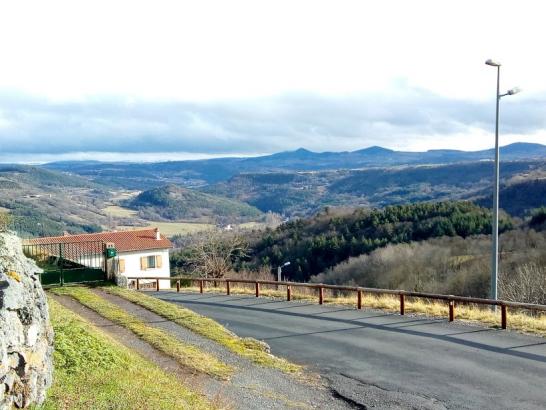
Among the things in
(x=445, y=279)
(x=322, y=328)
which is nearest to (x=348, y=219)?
(x=445, y=279)

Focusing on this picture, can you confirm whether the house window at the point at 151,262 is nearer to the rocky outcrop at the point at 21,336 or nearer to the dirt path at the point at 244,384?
the dirt path at the point at 244,384

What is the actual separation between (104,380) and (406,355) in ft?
21.9

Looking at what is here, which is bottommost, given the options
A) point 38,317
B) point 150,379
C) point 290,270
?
point 290,270

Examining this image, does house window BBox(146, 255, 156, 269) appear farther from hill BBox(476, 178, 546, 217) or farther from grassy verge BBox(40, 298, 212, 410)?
hill BBox(476, 178, 546, 217)

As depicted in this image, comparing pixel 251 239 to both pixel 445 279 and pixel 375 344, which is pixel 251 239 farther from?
pixel 375 344

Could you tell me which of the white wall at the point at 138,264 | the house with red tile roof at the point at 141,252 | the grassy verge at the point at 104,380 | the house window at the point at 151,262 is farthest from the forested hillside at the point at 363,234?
the grassy verge at the point at 104,380

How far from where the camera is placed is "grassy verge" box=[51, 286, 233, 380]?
→ 1098 cm

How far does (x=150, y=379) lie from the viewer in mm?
9086

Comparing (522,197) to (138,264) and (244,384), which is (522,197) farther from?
(244,384)

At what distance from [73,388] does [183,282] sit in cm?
3283

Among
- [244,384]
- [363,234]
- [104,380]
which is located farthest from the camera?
[363,234]

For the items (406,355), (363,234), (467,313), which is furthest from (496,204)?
(363,234)

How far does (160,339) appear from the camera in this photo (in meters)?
12.9

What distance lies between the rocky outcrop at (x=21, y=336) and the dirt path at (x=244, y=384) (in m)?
2.66
